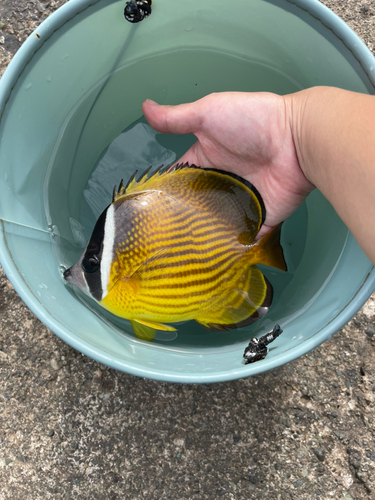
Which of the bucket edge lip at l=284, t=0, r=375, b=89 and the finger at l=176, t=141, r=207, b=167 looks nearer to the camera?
the bucket edge lip at l=284, t=0, r=375, b=89

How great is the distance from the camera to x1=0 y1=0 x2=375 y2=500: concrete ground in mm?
1180

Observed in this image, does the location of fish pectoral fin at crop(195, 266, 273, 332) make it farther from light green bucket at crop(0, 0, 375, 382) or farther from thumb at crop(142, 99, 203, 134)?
thumb at crop(142, 99, 203, 134)

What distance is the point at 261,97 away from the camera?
104 centimetres

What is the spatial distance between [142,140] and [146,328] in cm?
71

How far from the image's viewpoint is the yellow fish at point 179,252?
3.26ft

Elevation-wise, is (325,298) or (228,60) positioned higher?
(228,60)

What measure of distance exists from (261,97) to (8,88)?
0.64m

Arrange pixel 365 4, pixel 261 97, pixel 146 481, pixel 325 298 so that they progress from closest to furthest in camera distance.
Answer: pixel 325 298
pixel 261 97
pixel 146 481
pixel 365 4

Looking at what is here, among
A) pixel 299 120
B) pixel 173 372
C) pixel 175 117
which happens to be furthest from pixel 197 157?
pixel 173 372

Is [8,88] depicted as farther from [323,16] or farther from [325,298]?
[325,298]

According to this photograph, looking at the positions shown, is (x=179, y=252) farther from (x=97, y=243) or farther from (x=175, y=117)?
(x=175, y=117)

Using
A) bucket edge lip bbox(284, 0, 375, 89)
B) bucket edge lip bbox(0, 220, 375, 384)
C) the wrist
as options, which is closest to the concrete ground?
bucket edge lip bbox(0, 220, 375, 384)

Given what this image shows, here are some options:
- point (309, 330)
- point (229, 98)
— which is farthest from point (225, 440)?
point (229, 98)

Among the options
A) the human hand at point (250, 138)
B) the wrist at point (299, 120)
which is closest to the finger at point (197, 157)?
the human hand at point (250, 138)
